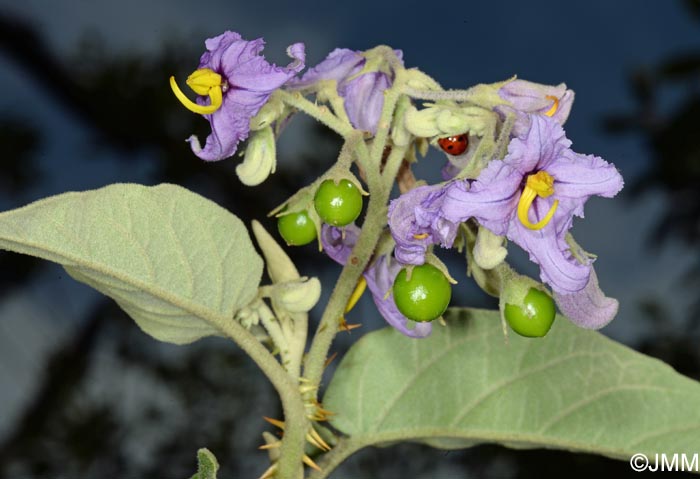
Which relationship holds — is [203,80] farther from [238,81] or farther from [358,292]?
[358,292]

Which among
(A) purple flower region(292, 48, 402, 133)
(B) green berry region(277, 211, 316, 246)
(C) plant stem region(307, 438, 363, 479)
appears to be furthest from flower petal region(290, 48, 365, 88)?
(C) plant stem region(307, 438, 363, 479)

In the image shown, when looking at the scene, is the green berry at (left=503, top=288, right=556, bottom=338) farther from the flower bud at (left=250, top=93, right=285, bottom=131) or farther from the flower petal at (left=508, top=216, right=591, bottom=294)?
the flower bud at (left=250, top=93, right=285, bottom=131)

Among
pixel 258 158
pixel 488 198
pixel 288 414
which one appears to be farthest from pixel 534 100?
pixel 288 414

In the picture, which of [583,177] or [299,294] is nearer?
[583,177]

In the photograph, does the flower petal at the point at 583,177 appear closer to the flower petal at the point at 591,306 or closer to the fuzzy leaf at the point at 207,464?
the flower petal at the point at 591,306

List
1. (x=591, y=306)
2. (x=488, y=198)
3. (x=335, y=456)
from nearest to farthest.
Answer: (x=488, y=198) < (x=591, y=306) < (x=335, y=456)

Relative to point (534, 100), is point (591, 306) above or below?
below

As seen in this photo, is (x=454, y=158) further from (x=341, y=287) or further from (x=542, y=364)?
(x=542, y=364)
